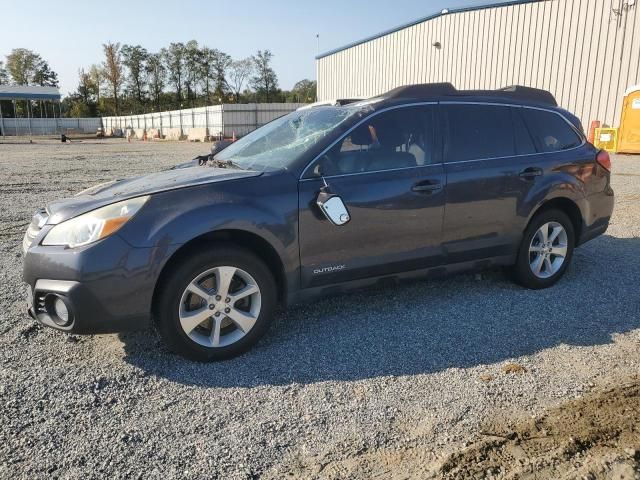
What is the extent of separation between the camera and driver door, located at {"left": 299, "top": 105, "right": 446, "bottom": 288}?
3703 millimetres

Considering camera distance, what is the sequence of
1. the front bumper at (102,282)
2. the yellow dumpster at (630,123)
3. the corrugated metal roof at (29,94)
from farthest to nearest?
the corrugated metal roof at (29,94)
the yellow dumpster at (630,123)
the front bumper at (102,282)

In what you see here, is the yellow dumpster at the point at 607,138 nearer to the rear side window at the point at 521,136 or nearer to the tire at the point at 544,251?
the tire at the point at 544,251

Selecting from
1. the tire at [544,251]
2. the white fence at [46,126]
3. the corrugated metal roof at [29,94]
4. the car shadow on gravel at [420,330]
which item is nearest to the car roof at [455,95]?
the tire at [544,251]

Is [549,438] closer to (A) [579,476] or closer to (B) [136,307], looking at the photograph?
(A) [579,476]

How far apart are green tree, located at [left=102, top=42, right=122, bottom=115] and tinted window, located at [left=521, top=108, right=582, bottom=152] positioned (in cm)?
7847

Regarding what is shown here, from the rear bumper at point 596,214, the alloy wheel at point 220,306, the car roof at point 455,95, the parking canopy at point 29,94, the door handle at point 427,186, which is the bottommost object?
the alloy wheel at point 220,306

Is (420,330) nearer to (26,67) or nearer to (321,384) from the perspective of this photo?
(321,384)

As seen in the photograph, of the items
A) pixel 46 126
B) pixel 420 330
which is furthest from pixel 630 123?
pixel 46 126

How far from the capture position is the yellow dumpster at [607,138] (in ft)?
58.6

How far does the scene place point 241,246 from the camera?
354 cm

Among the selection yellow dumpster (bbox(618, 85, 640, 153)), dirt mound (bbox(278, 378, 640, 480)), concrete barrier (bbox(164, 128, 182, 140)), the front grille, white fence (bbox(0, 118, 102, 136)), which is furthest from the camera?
white fence (bbox(0, 118, 102, 136))

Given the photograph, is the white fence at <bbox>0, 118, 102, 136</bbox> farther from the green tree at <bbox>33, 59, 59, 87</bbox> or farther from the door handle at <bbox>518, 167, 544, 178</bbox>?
the door handle at <bbox>518, 167, 544, 178</bbox>

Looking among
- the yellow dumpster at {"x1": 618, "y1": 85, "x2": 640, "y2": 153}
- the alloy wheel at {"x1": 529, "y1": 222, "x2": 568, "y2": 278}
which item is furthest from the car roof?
the yellow dumpster at {"x1": 618, "y1": 85, "x2": 640, "y2": 153}

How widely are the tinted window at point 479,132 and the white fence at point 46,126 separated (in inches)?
2423
